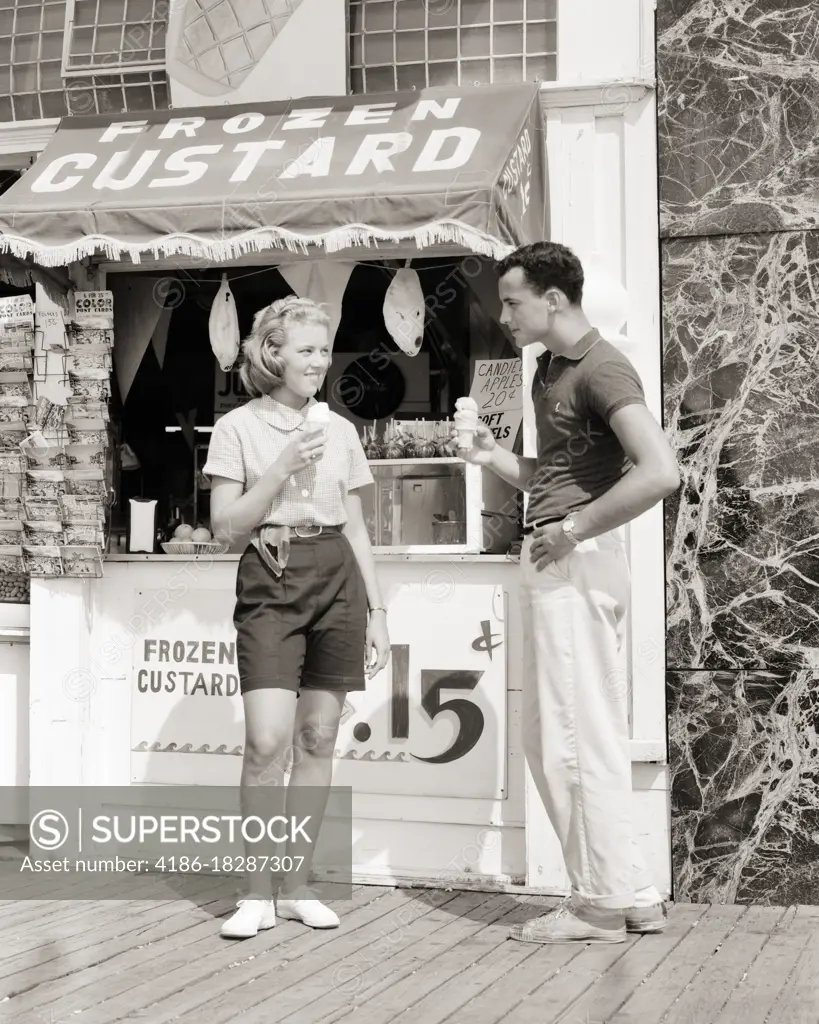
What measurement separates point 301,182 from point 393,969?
2.73 metres

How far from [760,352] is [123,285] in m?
2.81

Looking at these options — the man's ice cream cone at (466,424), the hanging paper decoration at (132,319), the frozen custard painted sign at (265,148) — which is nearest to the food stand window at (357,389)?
the hanging paper decoration at (132,319)

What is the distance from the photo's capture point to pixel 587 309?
470 centimetres

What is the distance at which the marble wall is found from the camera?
462cm

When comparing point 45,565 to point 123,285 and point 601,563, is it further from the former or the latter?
point 601,563

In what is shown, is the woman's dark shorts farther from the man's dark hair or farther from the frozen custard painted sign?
the frozen custard painted sign

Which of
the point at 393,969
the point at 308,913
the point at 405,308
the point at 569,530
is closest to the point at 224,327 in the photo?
the point at 405,308

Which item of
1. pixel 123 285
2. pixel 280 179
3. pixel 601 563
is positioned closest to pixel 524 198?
pixel 280 179

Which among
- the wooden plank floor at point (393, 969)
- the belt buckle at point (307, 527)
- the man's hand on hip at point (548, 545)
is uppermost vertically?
the belt buckle at point (307, 527)

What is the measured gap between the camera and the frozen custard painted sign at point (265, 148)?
4.66 m

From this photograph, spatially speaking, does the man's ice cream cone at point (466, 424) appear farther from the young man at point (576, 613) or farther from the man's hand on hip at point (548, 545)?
the man's hand on hip at point (548, 545)

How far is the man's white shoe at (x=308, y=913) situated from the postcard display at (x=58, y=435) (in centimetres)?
174

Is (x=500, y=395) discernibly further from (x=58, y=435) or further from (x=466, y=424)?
(x=58, y=435)

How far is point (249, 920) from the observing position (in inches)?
158
